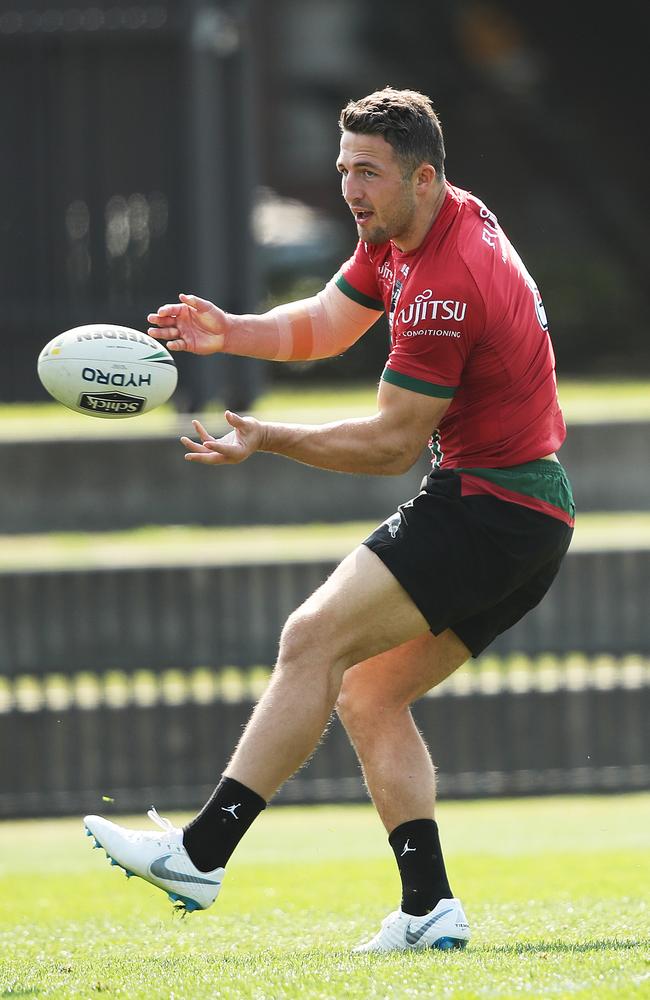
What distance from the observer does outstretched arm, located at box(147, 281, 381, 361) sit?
516 cm

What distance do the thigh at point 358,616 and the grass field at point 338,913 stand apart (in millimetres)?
839

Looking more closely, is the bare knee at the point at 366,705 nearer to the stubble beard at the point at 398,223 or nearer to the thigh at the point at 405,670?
the thigh at the point at 405,670

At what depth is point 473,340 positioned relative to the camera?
4539 mm

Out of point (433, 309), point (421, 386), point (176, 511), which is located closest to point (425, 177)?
point (433, 309)

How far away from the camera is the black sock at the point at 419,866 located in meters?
4.82

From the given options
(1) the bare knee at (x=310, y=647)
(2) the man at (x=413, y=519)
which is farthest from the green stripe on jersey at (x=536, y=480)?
(1) the bare knee at (x=310, y=647)

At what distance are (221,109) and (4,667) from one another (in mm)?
4648

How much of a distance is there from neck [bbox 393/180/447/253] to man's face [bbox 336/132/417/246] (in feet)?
0.05

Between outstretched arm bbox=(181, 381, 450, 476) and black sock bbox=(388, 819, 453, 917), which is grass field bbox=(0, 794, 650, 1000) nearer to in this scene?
black sock bbox=(388, 819, 453, 917)

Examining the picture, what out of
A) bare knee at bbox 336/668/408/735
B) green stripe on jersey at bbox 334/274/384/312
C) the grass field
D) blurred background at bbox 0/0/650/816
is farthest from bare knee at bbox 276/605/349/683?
blurred background at bbox 0/0/650/816

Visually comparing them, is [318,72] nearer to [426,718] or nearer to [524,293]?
[426,718]

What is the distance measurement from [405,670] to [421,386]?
879 mm

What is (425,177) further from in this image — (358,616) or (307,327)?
(358,616)

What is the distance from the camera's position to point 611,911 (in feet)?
17.9
